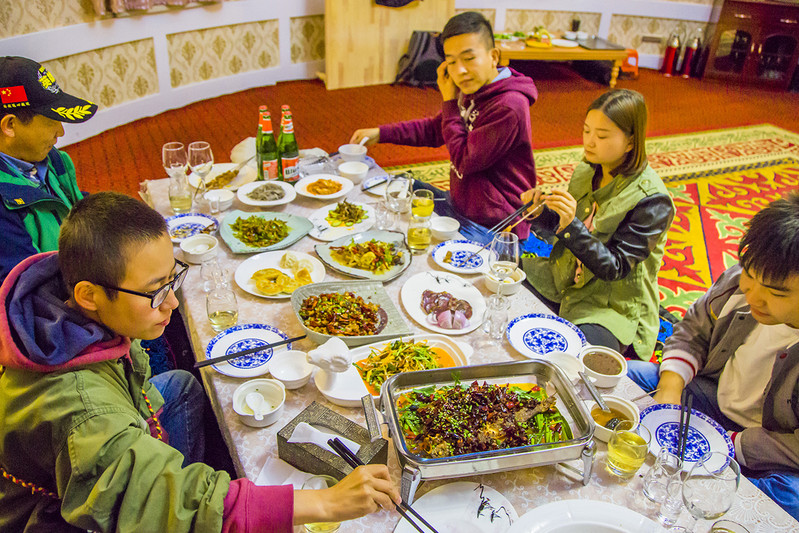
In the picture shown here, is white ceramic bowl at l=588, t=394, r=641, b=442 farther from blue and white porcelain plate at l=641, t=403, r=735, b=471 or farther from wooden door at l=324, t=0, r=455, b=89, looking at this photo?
wooden door at l=324, t=0, r=455, b=89

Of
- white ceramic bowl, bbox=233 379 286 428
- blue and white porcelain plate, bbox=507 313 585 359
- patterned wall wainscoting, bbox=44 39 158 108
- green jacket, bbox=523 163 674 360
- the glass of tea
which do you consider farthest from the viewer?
patterned wall wainscoting, bbox=44 39 158 108

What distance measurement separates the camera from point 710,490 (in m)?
1.26

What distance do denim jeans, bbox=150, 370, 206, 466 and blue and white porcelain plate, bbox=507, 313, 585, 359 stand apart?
1110 millimetres

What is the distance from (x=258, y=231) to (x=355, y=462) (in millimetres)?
1310

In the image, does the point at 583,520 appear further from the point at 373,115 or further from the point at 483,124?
the point at 373,115

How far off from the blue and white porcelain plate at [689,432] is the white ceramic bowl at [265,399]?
984 millimetres

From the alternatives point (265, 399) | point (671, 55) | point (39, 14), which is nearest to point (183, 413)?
point (265, 399)

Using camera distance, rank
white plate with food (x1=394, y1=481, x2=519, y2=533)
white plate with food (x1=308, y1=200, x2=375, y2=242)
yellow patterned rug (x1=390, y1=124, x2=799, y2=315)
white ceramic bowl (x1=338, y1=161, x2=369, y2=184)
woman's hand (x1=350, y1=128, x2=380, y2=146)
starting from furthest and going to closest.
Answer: yellow patterned rug (x1=390, y1=124, x2=799, y2=315) → woman's hand (x1=350, y1=128, x2=380, y2=146) → white ceramic bowl (x1=338, y1=161, x2=369, y2=184) → white plate with food (x1=308, y1=200, x2=375, y2=242) → white plate with food (x1=394, y1=481, x2=519, y2=533)

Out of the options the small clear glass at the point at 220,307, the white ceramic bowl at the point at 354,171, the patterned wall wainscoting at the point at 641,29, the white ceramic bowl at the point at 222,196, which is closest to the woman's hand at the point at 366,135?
the white ceramic bowl at the point at 354,171

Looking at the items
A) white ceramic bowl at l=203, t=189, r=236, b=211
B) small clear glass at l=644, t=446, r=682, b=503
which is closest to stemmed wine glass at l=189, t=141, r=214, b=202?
white ceramic bowl at l=203, t=189, r=236, b=211

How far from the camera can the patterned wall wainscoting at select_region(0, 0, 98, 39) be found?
4.33 metres

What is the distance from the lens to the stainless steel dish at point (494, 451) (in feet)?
4.13

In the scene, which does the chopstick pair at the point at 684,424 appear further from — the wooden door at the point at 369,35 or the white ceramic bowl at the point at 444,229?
the wooden door at the point at 369,35

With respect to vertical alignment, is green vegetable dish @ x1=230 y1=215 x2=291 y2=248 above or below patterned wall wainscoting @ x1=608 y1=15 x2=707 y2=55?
below
